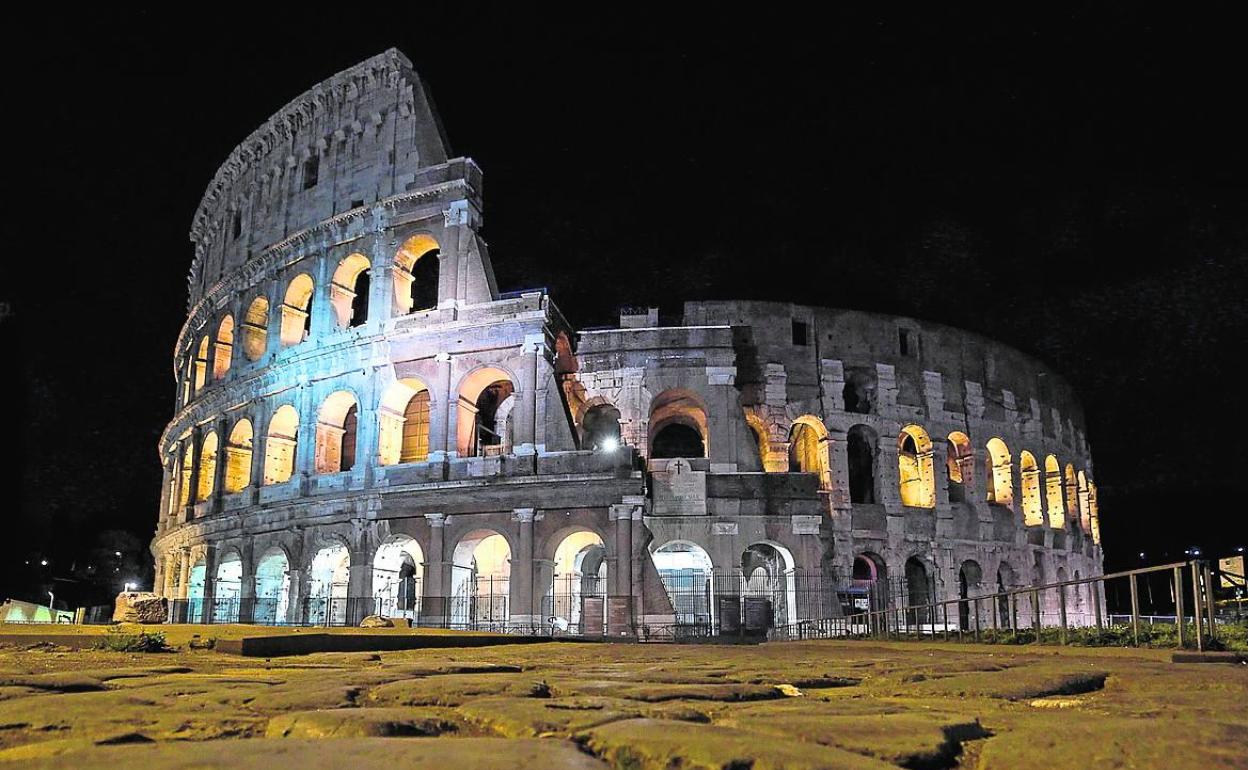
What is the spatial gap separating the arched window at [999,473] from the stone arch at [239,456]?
75.2 feet

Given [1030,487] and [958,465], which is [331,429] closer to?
[958,465]

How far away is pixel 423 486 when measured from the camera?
23047 millimetres

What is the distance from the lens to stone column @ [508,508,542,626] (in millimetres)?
21311

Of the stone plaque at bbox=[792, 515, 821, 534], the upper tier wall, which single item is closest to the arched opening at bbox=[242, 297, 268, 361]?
the upper tier wall

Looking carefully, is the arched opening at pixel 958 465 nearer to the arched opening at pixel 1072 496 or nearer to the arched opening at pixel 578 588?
the arched opening at pixel 1072 496

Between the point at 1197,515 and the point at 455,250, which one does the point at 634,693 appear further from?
the point at 1197,515

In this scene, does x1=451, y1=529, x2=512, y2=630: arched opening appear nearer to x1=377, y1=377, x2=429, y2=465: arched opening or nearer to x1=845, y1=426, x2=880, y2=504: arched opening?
x1=377, y1=377, x2=429, y2=465: arched opening

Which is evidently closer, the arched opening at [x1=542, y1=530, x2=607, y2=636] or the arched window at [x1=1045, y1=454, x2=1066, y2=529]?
the arched opening at [x1=542, y1=530, x2=607, y2=636]

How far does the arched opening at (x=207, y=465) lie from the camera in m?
29.5

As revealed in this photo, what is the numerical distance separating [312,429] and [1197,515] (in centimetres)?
5116

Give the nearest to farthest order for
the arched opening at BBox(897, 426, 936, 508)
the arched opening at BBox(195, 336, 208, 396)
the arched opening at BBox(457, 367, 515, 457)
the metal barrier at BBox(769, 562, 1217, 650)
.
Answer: the metal barrier at BBox(769, 562, 1217, 650)
the arched opening at BBox(457, 367, 515, 457)
the arched opening at BBox(897, 426, 936, 508)
the arched opening at BBox(195, 336, 208, 396)

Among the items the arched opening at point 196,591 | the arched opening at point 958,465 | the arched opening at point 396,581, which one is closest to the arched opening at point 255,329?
the arched opening at point 196,591

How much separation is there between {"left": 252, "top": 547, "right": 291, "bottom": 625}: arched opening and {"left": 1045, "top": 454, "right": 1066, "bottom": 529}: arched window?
24.6m

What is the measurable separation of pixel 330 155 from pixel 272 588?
12.4 meters
